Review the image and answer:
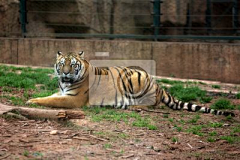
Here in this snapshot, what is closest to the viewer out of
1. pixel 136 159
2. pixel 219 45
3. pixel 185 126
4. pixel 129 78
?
pixel 136 159

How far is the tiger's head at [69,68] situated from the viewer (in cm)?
745

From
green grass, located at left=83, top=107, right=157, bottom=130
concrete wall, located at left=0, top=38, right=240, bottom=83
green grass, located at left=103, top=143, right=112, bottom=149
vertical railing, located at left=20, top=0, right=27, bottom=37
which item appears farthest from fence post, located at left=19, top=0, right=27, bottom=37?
green grass, located at left=103, top=143, right=112, bottom=149

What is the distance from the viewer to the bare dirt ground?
4.83 m

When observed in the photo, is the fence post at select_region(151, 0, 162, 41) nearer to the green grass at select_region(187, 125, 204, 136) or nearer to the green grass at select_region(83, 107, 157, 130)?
the green grass at select_region(83, 107, 157, 130)

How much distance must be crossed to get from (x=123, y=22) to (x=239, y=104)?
665 cm

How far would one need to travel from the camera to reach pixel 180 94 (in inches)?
355

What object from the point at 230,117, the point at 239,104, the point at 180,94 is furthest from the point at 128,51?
the point at 230,117

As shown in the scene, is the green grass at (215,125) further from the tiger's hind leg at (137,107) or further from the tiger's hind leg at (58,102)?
the tiger's hind leg at (58,102)

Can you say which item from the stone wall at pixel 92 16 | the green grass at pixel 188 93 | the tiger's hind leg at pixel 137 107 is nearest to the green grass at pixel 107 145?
the tiger's hind leg at pixel 137 107

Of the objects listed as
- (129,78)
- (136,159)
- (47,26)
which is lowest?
(136,159)

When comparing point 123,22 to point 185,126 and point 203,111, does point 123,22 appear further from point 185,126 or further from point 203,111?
point 185,126

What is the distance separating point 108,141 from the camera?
17.8 feet

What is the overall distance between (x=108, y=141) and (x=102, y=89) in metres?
2.26

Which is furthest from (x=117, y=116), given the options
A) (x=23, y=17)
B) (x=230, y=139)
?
(x=23, y=17)
